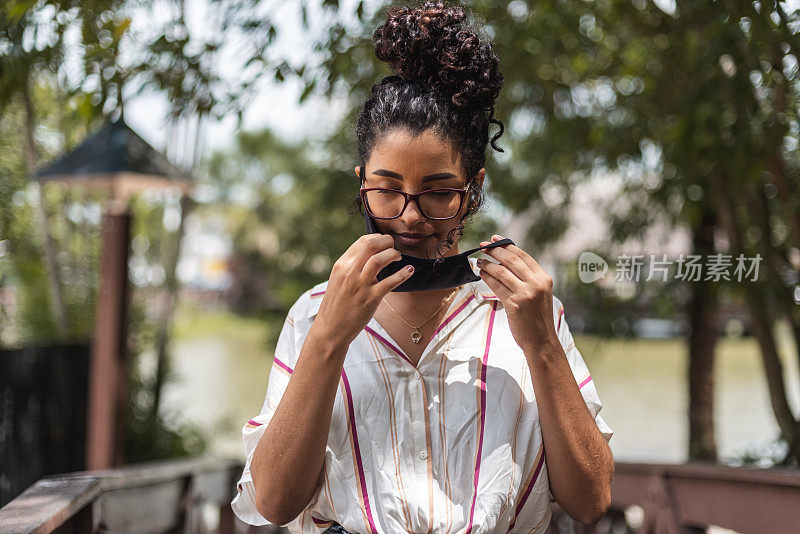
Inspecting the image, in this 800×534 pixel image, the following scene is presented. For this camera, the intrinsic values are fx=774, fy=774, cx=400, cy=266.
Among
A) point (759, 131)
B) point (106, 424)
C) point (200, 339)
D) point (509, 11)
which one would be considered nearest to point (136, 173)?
point (106, 424)

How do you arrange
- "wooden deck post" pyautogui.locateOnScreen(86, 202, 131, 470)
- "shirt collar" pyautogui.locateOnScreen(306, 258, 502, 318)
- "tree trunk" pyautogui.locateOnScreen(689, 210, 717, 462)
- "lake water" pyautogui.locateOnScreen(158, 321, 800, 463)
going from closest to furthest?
"shirt collar" pyautogui.locateOnScreen(306, 258, 502, 318), "wooden deck post" pyautogui.locateOnScreen(86, 202, 131, 470), "tree trunk" pyautogui.locateOnScreen(689, 210, 717, 462), "lake water" pyautogui.locateOnScreen(158, 321, 800, 463)

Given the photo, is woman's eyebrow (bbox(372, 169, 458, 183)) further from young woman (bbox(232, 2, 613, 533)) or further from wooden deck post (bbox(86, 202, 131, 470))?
wooden deck post (bbox(86, 202, 131, 470))

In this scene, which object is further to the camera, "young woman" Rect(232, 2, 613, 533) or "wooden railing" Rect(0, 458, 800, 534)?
"wooden railing" Rect(0, 458, 800, 534)

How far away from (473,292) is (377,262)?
1.13 feet

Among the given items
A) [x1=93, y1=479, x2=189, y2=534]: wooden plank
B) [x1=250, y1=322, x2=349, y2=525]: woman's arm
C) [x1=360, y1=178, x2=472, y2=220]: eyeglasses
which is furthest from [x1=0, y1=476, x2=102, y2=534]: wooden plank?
[x1=360, y1=178, x2=472, y2=220]: eyeglasses

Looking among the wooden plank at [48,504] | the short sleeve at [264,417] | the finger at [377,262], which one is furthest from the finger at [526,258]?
the wooden plank at [48,504]

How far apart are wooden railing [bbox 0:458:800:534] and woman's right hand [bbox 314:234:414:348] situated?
837 millimetres

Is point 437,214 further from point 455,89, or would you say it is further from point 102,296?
point 102,296

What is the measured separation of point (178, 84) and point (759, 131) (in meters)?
2.77

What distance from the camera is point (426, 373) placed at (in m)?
1.63

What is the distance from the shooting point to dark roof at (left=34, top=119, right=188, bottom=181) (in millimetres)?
4629

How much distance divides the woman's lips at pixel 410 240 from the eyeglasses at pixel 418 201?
0.05 metres

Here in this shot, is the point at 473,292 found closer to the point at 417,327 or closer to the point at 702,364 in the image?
the point at 417,327

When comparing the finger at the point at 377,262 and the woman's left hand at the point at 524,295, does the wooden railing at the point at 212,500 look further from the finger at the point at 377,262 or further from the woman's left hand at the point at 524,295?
the woman's left hand at the point at 524,295
